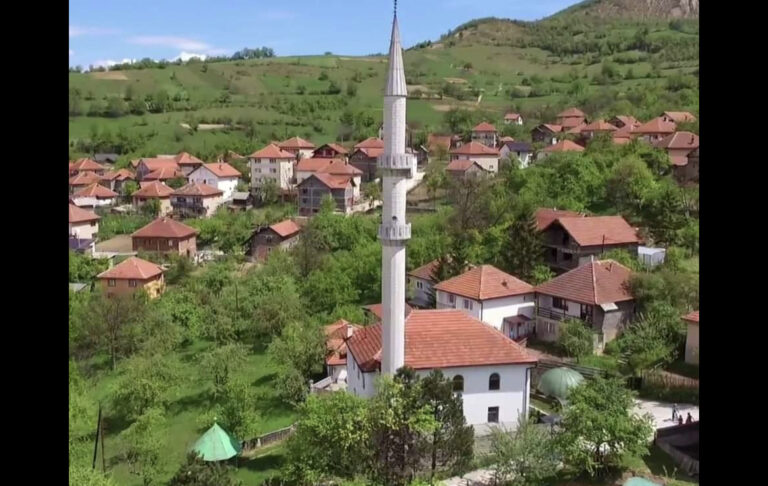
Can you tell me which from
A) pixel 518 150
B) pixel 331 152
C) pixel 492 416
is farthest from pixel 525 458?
pixel 331 152

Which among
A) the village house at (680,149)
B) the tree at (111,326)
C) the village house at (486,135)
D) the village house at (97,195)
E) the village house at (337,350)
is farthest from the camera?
the village house at (486,135)

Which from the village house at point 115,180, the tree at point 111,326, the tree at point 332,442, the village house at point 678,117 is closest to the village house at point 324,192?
the village house at point 115,180

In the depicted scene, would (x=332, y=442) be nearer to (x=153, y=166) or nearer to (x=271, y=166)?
(x=271, y=166)

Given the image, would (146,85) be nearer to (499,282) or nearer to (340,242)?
(340,242)

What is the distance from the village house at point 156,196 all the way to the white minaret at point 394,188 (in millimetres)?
40629

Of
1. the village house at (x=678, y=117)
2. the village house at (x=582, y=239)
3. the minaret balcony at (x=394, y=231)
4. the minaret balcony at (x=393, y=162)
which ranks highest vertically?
the village house at (x=678, y=117)

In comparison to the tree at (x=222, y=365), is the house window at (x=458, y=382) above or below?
above

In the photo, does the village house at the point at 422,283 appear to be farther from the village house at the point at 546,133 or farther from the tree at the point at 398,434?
the village house at the point at 546,133

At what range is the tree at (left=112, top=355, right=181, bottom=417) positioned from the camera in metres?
23.6

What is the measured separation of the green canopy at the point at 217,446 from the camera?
19859mm

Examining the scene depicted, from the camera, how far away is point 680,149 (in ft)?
153

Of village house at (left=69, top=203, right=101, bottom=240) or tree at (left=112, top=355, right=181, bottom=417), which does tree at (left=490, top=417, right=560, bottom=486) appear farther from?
village house at (left=69, top=203, right=101, bottom=240)

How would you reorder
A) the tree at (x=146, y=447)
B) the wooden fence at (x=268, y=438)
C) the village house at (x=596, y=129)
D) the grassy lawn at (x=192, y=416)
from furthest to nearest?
1. the village house at (x=596, y=129)
2. the wooden fence at (x=268, y=438)
3. the grassy lawn at (x=192, y=416)
4. the tree at (x=146, y=447)

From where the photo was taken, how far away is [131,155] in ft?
259
